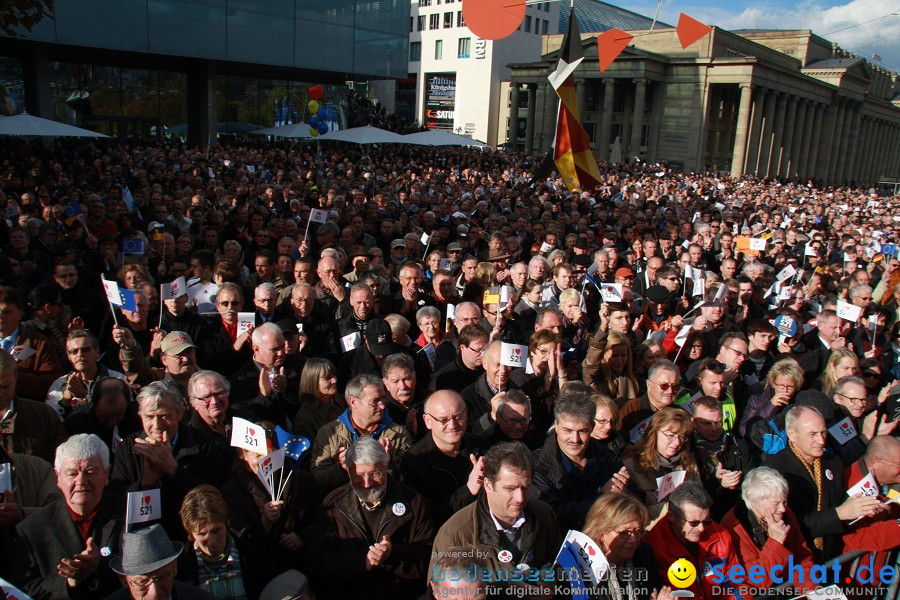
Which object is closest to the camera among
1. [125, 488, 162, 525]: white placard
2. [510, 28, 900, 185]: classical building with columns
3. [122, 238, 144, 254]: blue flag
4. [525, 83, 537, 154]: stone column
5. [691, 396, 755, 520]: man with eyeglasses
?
[125, 488, 162, 525]: white placard

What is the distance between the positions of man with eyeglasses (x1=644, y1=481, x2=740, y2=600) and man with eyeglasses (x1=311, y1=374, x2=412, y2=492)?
1615mm

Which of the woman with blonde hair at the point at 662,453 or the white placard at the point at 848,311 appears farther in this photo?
the white placard at the point at 848,311

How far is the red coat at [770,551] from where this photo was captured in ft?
12.1

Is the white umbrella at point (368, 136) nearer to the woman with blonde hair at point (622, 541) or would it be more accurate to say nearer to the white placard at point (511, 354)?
the white placard at point (511, 354)

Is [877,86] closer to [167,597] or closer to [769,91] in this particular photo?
[769,91]

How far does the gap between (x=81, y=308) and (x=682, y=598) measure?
5.83 metres

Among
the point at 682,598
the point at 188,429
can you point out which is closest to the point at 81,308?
the point at 188,429

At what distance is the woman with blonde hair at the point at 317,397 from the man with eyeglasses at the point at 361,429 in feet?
1.37

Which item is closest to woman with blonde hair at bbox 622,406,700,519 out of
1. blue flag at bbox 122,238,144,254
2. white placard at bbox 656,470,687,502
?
white placard at bbox 656,470,687,502

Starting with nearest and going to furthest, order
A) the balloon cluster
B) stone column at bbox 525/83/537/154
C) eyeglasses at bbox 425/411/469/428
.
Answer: eyeglasses at bbox 425/411/469/428, the balloon cluster, stone column at bbox 525/83/537/154

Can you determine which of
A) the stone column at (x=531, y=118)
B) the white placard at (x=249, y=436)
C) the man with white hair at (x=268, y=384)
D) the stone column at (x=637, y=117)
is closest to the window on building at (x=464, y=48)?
the stone column at (x=531, y=118)

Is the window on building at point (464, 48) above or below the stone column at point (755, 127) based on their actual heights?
above

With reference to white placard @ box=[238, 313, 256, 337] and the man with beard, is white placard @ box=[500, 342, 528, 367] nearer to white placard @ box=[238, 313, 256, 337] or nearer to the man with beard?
the man with beard

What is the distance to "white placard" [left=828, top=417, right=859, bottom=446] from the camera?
4.86 m
